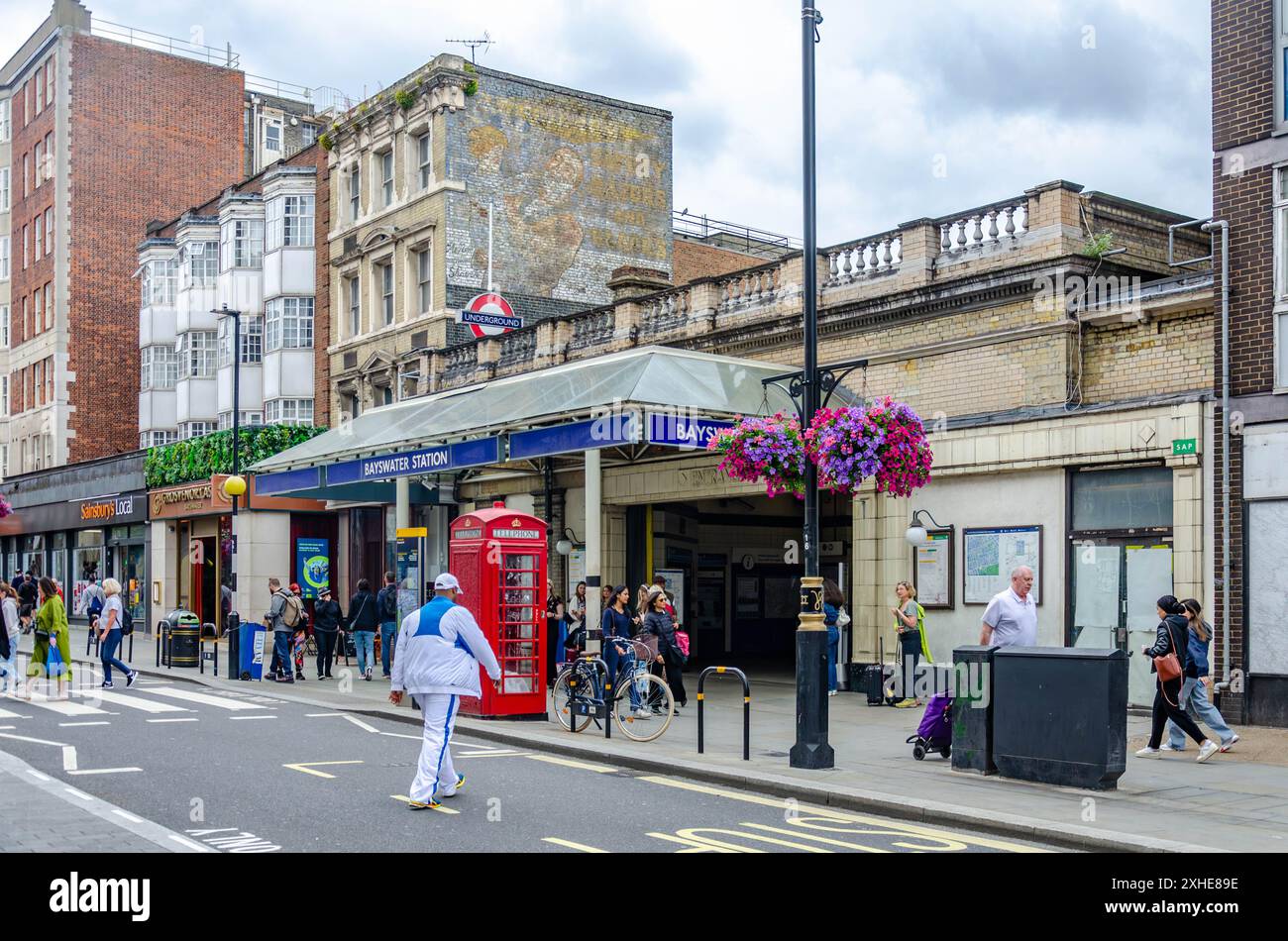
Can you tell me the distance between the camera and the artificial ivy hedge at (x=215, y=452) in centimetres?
3797

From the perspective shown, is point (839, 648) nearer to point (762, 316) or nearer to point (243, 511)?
point (762, 316)

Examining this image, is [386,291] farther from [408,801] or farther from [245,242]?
[408,801]

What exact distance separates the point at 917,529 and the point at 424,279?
715 inches

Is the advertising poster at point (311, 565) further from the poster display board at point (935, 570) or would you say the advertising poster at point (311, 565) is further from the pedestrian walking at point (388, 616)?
the poster display board at point (935, 570)

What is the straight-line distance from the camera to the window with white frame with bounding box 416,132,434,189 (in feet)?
111

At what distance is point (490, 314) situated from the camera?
30266 millimetres

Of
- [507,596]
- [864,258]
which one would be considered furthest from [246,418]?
[507,596]

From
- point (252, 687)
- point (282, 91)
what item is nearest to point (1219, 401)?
point (252, 687)

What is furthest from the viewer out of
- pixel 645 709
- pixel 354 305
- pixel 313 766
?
pixel 354 305

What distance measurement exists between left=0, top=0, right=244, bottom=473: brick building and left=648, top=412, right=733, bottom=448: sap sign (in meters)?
38.0

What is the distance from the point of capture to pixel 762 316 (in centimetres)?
2300

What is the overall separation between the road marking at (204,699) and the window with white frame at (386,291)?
1523cm
